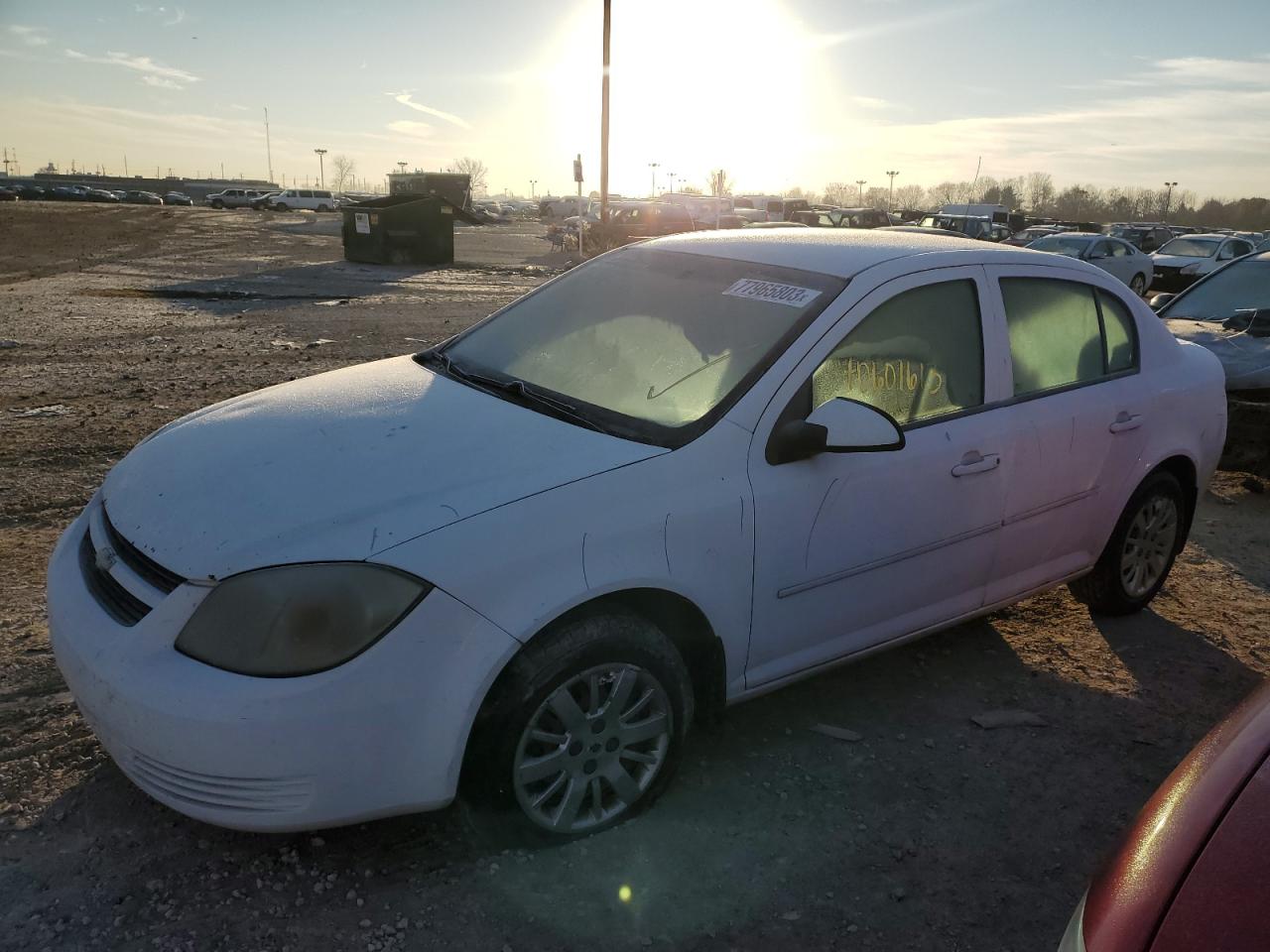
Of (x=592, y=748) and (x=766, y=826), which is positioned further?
(x=766, y=826)

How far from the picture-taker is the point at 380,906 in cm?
254

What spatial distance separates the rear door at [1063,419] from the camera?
146 inches

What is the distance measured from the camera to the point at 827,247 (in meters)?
3.63

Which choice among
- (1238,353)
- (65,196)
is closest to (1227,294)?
(1238,353)

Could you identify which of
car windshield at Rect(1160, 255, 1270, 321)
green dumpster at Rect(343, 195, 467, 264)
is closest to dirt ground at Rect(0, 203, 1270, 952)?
car windshield at Rect(1160, 255, 1270, 321)

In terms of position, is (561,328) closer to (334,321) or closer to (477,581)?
(477,581)

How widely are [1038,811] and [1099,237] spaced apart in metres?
22.0

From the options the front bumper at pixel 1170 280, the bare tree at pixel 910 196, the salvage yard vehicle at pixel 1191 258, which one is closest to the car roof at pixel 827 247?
Result: the salvage yard vehicle at pixel 1191 258

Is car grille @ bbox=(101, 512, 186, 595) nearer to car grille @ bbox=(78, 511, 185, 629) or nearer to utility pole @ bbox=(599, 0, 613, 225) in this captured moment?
car grille @ bbox=(78, 511, 185, 629)

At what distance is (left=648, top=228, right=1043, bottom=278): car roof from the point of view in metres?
3.46

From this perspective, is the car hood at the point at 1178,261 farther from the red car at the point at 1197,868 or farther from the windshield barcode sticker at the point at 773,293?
the red car at the point at 1197,868

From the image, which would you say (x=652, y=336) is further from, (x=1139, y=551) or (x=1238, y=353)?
(x=1238, y=353)

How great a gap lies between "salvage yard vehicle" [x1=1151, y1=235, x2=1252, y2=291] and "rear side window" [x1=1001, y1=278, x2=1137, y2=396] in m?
21.4

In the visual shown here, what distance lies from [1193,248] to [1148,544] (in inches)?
932
